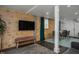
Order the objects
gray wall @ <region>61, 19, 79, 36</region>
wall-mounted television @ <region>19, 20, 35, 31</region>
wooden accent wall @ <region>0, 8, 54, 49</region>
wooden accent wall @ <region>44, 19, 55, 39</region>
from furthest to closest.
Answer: gray wall @ <region>61, 19, 79, 36</region> → wooden accent wall @ <region>44, 19, 55, 39</region> → wall-mounted television @ <region>19, 20, 35, 31</region> → wooden accent wall @ <region>0, 8, 54, 49</region>

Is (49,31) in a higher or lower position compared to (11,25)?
lower

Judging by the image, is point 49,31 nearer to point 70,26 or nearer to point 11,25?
point 70,26

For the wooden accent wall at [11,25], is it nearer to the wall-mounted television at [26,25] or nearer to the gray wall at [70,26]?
the wall-mounted television at [26,25]

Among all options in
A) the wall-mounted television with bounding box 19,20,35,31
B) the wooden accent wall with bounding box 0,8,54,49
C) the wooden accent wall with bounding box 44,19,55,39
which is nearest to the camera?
the wooden accent wall with bounding box 0,8,54,49

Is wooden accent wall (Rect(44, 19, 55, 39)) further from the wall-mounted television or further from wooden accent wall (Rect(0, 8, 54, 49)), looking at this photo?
wooden accent wall (Rect(0, 8, 54, 49))

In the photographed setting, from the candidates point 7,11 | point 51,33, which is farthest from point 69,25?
point 7,11

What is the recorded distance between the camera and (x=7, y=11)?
446cm

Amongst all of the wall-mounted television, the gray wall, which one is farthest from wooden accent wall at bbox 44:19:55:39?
the gray wall

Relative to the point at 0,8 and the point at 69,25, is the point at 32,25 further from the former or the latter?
the point at 69,25

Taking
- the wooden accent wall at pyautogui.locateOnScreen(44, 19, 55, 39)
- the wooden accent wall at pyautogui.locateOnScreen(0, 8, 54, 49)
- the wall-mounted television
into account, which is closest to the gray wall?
the wooden accent wall at pyautogui.locateOnScreen(44, 19, 55, 39)

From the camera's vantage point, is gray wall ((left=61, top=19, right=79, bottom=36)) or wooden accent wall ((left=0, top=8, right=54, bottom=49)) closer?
wooden accent wall ((left=0, top=8, right=54, bottom=49))

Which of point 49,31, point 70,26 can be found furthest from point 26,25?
point 70,26

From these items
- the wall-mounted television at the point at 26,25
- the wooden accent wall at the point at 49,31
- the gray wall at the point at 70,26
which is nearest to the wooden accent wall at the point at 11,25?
the wall-mounted television at the point at 26,25
